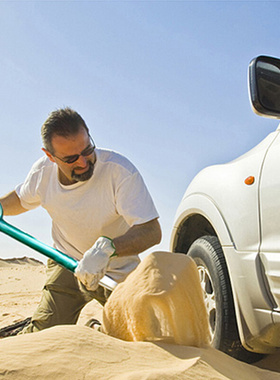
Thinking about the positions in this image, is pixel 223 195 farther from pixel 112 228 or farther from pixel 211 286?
pixel 112 228

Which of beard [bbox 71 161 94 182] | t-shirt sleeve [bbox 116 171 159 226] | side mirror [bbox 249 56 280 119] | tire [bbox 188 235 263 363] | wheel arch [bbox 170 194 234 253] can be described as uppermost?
side mirror [bbox 249 56 280 119]

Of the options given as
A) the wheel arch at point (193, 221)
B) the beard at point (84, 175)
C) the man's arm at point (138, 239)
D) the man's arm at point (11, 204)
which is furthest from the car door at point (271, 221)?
the man's arm at point (11, 204)

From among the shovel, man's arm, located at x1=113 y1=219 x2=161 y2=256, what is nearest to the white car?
man's arm, located at x1=113 y1=219 x2=161 y2=256

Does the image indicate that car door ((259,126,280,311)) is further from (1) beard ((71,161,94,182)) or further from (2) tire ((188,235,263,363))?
(1) beard ((71,161,94,182))

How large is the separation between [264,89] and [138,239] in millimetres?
1195

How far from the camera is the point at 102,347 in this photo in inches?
56.6

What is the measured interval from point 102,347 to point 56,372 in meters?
0.25

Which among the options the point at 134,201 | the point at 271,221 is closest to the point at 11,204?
the point at 134,201

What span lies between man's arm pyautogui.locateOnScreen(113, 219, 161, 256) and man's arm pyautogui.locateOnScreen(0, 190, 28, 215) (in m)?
1.29

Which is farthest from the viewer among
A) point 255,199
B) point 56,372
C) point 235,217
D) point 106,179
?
point 106,179

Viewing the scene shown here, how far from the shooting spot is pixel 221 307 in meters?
2.66

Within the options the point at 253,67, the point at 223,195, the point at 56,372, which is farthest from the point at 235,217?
the point at 56,372

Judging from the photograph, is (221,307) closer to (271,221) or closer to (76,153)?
(271,221)

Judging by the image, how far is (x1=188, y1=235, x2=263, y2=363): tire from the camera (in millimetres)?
2643
